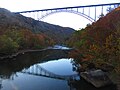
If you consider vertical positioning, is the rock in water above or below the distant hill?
below

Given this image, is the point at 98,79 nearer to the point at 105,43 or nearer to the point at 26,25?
the point at 105,43

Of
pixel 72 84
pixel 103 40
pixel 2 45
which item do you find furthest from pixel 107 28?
pixel 2 45

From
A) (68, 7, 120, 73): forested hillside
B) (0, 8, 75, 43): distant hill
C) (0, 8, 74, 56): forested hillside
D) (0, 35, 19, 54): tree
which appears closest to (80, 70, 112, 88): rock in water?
(68, 7, 120, 73): forested hillside

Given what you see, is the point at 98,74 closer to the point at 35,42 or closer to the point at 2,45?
the point at 2,45

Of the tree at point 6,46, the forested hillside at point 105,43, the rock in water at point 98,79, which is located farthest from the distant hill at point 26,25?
the rock in water at point 98,79

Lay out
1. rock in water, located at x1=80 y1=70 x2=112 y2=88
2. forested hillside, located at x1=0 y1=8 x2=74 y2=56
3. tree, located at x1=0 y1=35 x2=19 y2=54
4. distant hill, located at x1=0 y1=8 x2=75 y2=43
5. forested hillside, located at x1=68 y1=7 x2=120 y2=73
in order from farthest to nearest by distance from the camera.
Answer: distant hill, located at x1=0 y1=8 x2=75 y2=43, forested hillside, located at x1=0 y1=8 x2=74 y2=56, tree, located at x1=0 y1=35 x2=19 y2=54, rock in water, located at x1=80 y1=70 x2=112 y2=88, forested hillside, located at x1=68 y1=7 x2=120 y2=73

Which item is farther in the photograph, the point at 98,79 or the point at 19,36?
the point at 19,36

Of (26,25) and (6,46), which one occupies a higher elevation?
(26,25)

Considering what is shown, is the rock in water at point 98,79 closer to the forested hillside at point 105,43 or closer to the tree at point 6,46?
the forested hillside at point 105,43

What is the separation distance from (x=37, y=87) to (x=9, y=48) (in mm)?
35066

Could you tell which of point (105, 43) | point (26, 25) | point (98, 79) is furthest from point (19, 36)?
point (105, 43)

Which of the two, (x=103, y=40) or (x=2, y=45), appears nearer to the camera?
(x=103, y=40)

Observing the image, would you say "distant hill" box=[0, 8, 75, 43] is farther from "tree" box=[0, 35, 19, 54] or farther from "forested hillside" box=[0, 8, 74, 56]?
Result: "tree" box=[0, 35, 19, 54]

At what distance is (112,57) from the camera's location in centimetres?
2230
